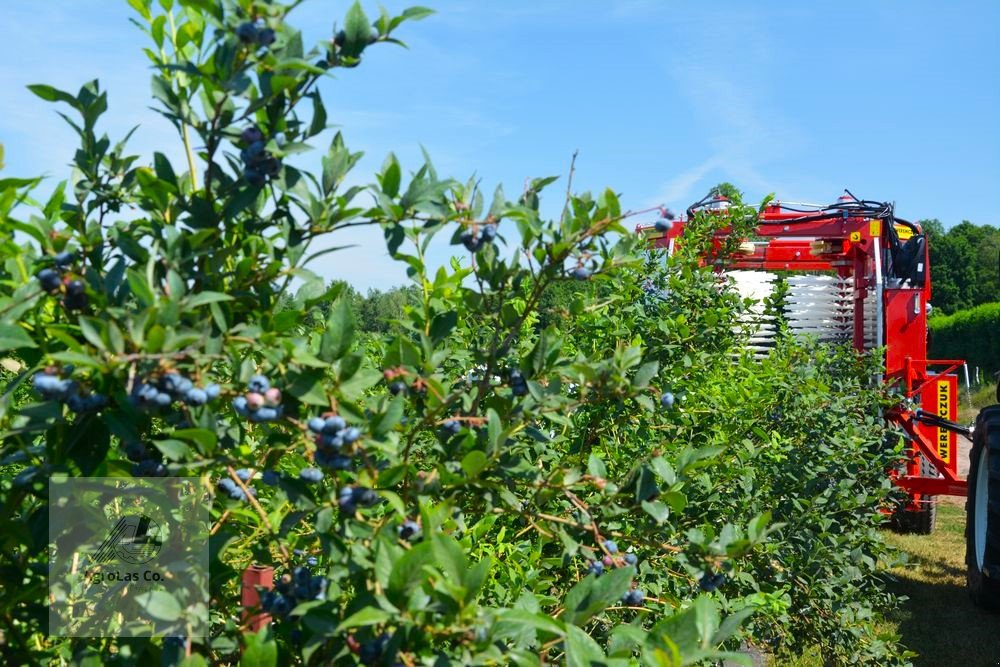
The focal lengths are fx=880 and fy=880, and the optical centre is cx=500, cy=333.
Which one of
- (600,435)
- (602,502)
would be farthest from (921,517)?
(602,502)

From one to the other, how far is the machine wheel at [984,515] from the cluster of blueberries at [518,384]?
15.6 feet

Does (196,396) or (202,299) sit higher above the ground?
(202,299)

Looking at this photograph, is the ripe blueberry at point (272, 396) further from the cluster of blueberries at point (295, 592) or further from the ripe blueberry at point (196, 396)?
the cluster of blueberries at point (295, 592)

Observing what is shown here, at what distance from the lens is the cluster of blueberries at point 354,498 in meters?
1.26

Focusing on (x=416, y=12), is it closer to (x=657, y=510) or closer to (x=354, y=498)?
(x=354, y=498)

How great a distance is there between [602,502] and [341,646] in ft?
1.93

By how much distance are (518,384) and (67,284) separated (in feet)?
2.41

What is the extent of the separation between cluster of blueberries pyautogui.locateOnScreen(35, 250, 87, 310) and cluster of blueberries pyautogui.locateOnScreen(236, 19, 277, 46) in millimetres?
428

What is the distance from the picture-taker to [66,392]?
1200 millimetres

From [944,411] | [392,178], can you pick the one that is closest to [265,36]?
[392,178]

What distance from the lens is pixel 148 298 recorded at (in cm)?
120

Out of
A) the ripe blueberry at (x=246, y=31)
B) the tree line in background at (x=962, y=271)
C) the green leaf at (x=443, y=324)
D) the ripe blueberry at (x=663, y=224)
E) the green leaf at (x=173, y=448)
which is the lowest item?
the green leaf at (x=173, y=448)

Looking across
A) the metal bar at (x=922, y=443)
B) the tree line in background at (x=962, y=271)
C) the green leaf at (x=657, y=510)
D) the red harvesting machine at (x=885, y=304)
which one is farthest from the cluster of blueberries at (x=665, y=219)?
the tree line in background at (x=962, y=271)

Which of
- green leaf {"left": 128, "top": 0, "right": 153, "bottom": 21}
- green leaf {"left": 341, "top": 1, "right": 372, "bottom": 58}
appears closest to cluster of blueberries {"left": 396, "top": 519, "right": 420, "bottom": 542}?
green leaf {"left": 341, "top": 1, "right": 372, "bottom": 58}
